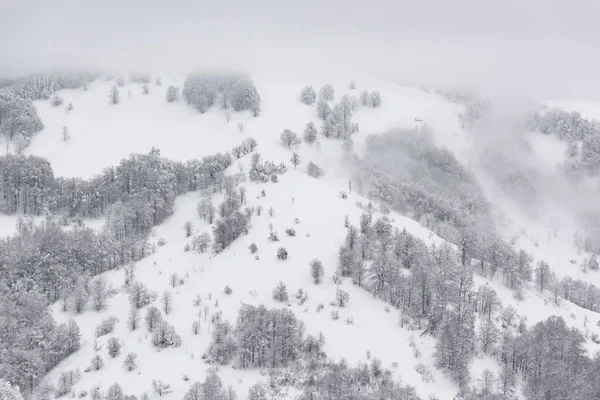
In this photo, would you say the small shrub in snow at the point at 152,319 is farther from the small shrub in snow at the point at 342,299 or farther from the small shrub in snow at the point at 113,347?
the small shrub in snow at the point at 342,299

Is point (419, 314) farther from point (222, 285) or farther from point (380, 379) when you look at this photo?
point (222, 285)

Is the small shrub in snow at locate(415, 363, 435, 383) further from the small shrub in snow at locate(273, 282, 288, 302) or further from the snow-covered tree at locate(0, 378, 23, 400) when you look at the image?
the snow-covered tree at locate(0, 378, 23, 400)

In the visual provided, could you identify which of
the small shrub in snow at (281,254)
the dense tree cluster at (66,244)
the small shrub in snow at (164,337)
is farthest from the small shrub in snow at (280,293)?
the dense tree cluster at (66,244)

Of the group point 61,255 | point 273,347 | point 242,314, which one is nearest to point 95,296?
point 61,255

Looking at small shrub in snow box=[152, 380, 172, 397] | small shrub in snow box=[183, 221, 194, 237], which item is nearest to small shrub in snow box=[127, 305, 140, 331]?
small shrub in snow box=[152, 380, 172, 397]

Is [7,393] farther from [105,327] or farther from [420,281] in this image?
[420,281]

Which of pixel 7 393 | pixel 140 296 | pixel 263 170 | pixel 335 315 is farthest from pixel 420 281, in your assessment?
pixel 7 393
